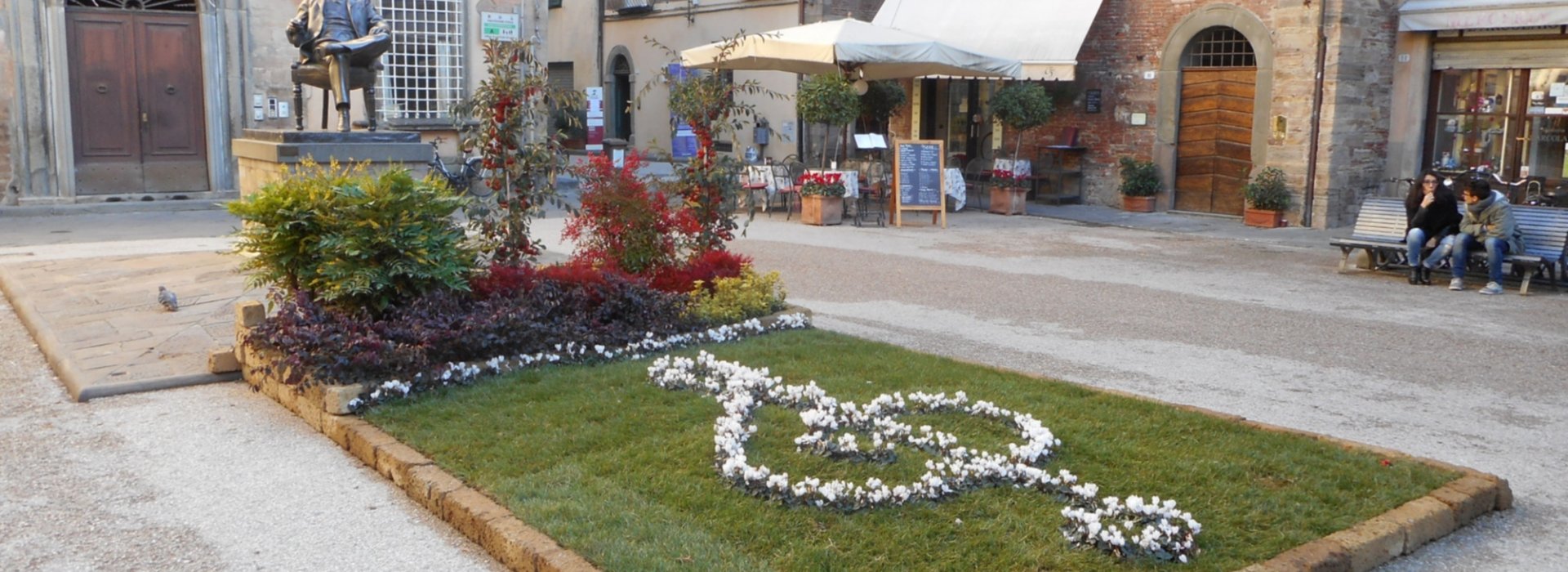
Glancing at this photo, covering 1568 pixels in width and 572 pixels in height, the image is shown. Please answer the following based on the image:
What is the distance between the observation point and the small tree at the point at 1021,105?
17672mm

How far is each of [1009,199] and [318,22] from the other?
9.85 meters

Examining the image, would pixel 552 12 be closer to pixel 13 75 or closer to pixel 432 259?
pixel 13 75

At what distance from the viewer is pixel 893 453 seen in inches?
205

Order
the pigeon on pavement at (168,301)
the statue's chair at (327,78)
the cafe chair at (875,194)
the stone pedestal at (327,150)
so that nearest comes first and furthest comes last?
the pigeon on pavement at (168,301) < the stone pedestal at (327,150) < the statue's chair at (327,78) < the cafe chair at (875,194)

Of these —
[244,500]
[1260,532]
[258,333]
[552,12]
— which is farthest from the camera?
[552,12]

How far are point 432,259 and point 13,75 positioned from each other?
11.9m

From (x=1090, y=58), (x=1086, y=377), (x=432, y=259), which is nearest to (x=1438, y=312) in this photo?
(x=1086, y=377)

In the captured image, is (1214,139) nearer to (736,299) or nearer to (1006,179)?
(1006,179)

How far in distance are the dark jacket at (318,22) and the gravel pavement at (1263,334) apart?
3.97 meters

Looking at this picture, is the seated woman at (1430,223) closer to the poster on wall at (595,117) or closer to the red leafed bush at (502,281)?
the red leafed bush at (502,281)

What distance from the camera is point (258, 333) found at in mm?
6547

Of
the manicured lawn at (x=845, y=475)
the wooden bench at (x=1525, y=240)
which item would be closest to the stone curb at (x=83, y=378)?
the manicured lawn at (x=845, y=475)

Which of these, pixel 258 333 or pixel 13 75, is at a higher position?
pixel 13 75

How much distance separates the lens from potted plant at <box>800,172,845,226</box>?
612 inches
